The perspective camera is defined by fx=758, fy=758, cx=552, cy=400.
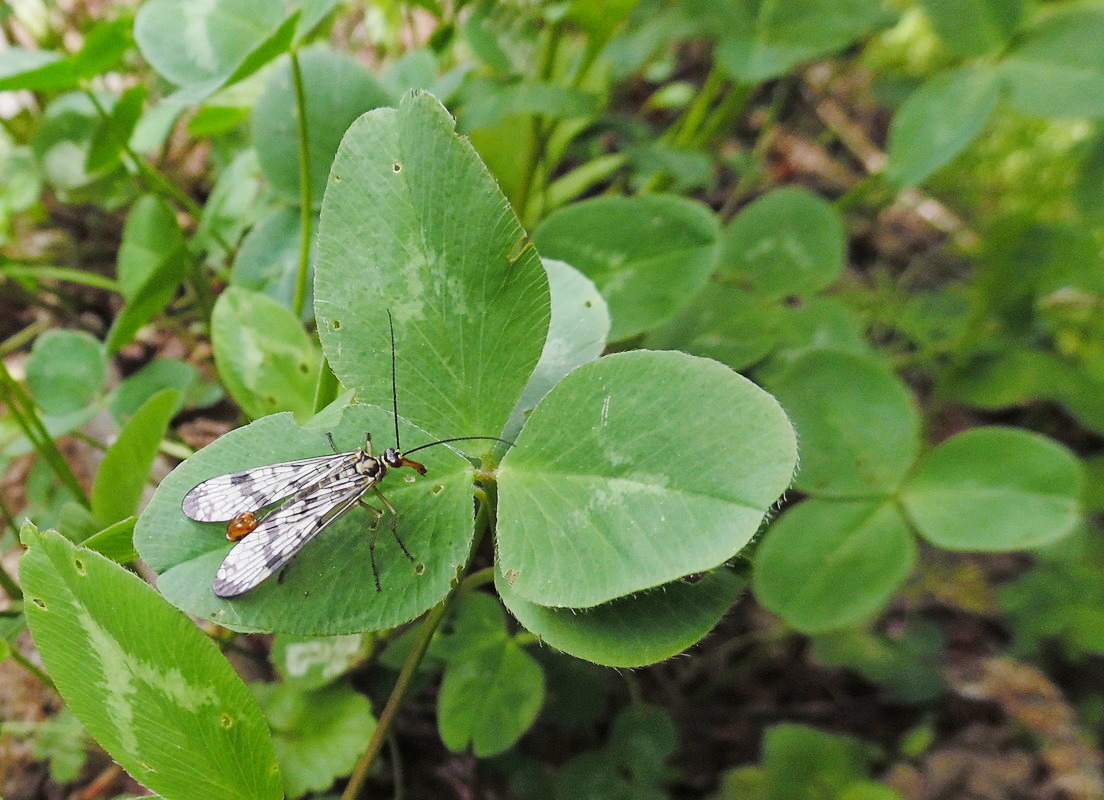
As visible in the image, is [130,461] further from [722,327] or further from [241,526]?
[722,327]

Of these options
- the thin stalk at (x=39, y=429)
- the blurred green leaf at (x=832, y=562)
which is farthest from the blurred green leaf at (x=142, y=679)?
the blurred green leaf at (x=832, y=562)

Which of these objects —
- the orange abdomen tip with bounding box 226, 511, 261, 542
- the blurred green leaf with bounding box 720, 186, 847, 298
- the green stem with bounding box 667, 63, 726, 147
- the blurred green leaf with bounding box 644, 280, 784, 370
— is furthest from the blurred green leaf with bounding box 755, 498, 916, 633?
the green stem with bounding box 667, 63, 726, 147

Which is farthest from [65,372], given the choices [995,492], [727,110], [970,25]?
[970,25]

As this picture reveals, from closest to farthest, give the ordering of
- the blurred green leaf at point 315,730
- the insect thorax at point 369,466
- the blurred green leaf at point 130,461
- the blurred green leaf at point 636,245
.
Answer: the insect thorax at point 369,466 → the blurred green leaf at point 130,461 → the blurred green leaf at point 315,730 → the blurred green leaf at point 636,245

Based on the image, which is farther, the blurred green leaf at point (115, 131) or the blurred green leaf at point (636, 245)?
the blurred green leaf at point (115, 131)

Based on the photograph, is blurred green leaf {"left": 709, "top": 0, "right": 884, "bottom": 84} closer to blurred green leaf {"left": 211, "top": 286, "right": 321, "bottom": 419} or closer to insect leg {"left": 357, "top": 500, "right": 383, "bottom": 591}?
blurred green leaf {"left": 211, "top": 286, "right": 321, "bottom": 419}

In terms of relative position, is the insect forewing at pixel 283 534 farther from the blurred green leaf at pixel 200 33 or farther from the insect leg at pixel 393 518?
the blurred green leaf at pixel 200 33

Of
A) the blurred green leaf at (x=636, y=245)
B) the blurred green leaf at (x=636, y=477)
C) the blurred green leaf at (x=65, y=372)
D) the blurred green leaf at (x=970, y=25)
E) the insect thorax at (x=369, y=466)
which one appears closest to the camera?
the blurred green leaf at (x=636, y=477)
